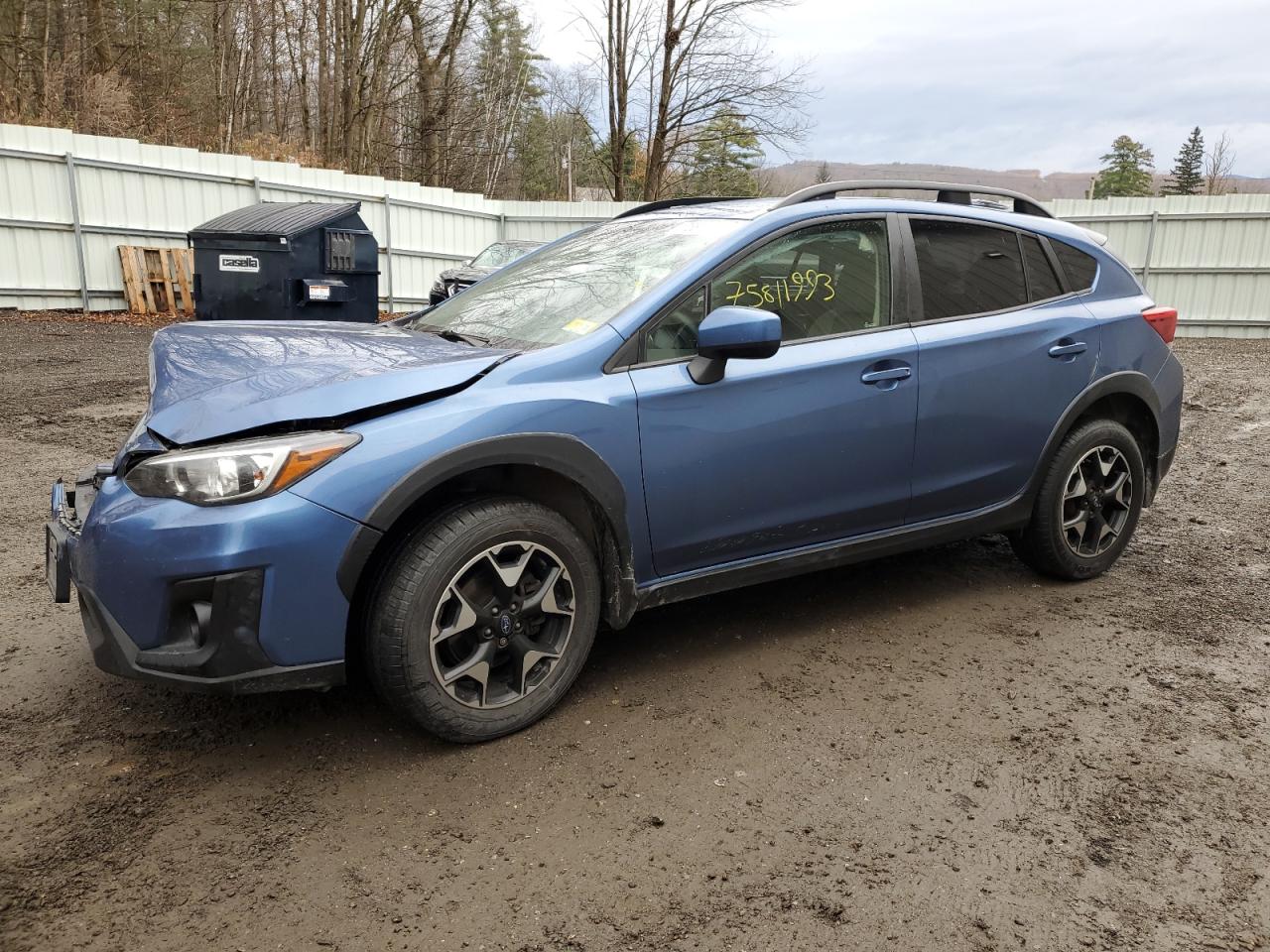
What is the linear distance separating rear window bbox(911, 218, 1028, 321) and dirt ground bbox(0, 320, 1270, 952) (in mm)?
1321

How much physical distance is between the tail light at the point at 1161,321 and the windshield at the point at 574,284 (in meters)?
2.21

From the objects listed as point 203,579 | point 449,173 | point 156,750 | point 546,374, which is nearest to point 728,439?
point 546,374

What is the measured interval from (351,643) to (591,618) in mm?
744

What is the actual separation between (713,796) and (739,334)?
1.41 metres

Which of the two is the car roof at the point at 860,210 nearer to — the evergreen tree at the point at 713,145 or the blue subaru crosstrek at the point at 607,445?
the blue subaru crosstrek at the point at 607,445

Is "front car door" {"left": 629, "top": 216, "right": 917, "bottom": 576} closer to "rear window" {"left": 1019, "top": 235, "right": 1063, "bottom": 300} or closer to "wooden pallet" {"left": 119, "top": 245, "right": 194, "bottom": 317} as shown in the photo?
"rear window" {"left": 1019, "top": 235, "right": 1063, "bottom": 300}

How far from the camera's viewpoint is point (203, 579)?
2.42 meters

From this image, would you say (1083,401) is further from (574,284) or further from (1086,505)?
(574,284)

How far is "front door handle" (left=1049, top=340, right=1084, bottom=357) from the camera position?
404 cm

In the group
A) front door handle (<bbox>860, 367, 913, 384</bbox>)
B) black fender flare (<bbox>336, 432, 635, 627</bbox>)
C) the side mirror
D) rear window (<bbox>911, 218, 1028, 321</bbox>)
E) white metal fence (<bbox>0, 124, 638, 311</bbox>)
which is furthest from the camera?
white metal fence (<bbox>0, 124, 638, 311</bbox>)

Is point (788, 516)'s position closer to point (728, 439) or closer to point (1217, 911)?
point (728, 439)

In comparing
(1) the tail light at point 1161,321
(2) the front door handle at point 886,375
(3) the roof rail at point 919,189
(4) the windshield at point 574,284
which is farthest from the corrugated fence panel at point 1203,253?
(4) the windshield at point 574,284

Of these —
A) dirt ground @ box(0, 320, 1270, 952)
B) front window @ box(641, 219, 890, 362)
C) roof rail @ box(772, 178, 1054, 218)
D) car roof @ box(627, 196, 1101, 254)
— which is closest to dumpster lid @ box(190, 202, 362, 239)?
dirt ground @ box(0, 320, 1270, 952)

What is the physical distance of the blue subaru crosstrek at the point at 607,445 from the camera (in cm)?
250
